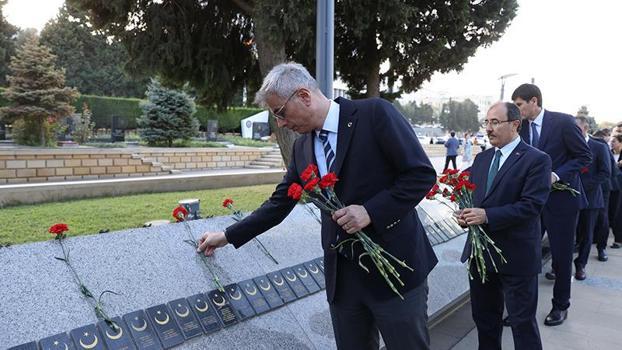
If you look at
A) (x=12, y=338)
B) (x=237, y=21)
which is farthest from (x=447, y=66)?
(x=12, y=338)

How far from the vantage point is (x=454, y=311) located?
12.9ft

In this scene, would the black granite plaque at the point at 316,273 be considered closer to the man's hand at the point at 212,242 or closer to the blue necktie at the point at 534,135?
the man's hand at the point at 212,242

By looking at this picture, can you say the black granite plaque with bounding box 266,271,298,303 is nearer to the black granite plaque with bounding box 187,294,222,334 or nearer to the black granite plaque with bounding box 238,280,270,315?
the black granite plaque with bounding box 238,280,270,315

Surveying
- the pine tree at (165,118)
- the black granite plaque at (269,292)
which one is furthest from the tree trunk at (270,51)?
the pine tree at (165,118)

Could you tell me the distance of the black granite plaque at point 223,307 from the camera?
226cm

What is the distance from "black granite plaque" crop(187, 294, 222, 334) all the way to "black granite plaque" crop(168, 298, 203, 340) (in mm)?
25

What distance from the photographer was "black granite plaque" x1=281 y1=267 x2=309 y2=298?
273cm

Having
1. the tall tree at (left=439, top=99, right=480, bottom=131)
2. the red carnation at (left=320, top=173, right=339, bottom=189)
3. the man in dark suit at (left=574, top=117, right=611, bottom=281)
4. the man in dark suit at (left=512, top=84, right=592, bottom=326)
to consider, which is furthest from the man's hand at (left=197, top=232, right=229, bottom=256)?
the tall tree at (left=439, top=99, right=480, bottom=131)

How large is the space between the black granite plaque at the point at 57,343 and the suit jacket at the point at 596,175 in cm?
479

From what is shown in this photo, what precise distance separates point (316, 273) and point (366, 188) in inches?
55.7

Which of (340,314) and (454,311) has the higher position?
(340,314)

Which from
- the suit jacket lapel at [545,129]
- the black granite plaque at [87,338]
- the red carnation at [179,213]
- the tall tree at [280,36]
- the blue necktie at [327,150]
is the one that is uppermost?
the tall tree at [280,36]

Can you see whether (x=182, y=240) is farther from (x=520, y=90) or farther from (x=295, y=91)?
(x=520, y=90)

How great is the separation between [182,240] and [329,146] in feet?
4.13
